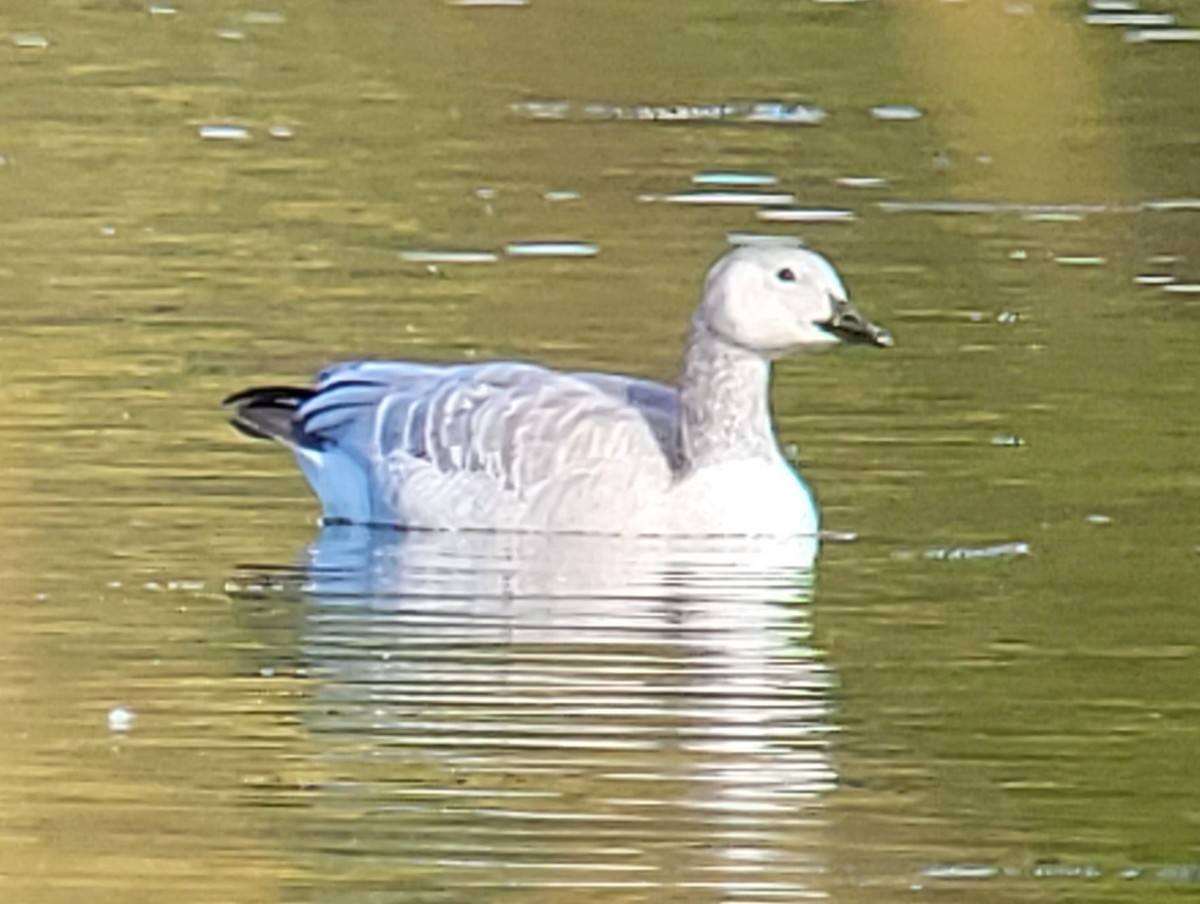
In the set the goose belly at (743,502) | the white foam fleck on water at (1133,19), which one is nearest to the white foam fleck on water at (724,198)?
the goose belly at (743,502)

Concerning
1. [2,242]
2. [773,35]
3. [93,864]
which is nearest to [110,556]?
[93,864]

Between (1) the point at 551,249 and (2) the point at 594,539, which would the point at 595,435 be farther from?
(1) the point at 551,249

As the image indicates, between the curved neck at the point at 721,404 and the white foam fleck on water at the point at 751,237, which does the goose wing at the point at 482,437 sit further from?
the white foam fleck on water at the point at 751,237

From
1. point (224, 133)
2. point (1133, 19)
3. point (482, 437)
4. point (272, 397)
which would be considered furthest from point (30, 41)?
point (482, 437)

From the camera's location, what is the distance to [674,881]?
7.86 metres

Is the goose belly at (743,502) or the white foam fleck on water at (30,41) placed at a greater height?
the white foam fleck on water at (30,41)

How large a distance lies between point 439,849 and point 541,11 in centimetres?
1628

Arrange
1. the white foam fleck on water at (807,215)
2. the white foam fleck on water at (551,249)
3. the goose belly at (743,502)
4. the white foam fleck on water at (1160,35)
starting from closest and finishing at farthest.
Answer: the goose belly at (743,502), the white foam fleck on water at (551,249), the white foam fleck on water at (807,215), the white foam fleck on water at (1160,35)

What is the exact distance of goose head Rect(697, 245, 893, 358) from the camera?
11.7 m

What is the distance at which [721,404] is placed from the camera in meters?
12.0

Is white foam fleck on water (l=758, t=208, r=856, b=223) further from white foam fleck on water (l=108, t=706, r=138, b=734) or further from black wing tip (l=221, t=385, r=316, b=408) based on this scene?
white foam fleck on water (l=108, t=706, r=138, b=734)

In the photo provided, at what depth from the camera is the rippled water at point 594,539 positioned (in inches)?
328

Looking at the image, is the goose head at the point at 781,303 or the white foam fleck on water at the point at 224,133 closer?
the goose head at the point at 781,303

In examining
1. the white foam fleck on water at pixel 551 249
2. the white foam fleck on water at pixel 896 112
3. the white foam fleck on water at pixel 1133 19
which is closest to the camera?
the white foam fleck on water at pixel 551 249
